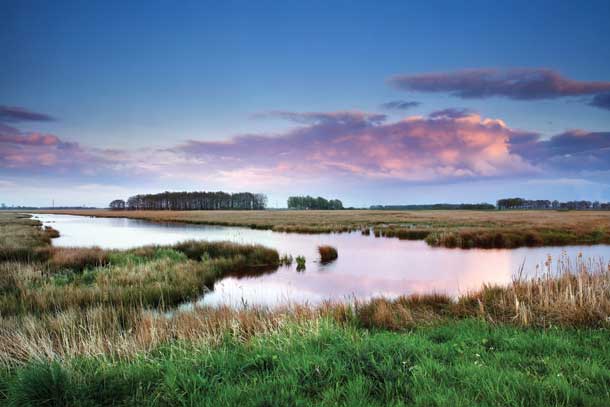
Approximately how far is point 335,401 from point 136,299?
10753mm

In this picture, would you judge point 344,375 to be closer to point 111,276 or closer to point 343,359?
point 343,359

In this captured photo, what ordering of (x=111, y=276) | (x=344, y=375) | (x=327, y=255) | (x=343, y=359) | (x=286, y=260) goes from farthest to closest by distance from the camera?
(x=327, y=255) → (x=286, y=260) → (x=111, y=276) → (x=343, y=359) → (x=344, y=375)

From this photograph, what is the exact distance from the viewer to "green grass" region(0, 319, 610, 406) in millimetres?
4320

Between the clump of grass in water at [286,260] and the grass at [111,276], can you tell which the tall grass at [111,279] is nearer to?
the grass at [111,276]

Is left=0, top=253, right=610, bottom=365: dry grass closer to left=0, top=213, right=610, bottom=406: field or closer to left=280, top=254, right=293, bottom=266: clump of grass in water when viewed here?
left=0, top=213, right=610, bottom=406: field

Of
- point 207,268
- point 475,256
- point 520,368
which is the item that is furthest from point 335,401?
point 475,256

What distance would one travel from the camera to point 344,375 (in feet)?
16.5

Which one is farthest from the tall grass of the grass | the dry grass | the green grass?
the green grass

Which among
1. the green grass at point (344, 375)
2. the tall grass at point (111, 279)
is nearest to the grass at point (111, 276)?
the tall grass at point (111, 279)

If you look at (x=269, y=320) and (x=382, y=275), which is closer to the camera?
(x=269, y=320)

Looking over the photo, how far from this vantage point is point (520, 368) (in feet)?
16.8

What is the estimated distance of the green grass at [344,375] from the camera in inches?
170

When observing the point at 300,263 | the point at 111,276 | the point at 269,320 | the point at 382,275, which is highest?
the point at 269,320

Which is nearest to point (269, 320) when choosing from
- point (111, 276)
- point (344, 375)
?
point (344, 375)
